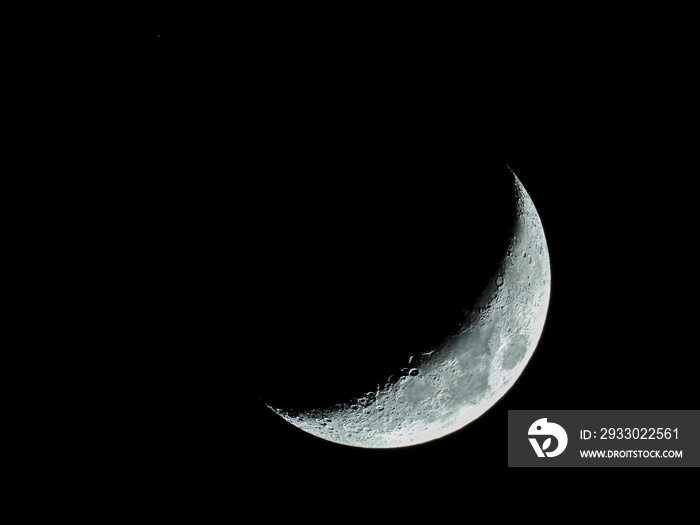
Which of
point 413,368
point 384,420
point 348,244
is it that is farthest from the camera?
point 384,420

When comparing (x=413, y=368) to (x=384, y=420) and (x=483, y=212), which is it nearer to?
(x=384, y=420)

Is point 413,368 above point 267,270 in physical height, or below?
below

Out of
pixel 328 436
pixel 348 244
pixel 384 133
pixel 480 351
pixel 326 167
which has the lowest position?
pixel 328 436

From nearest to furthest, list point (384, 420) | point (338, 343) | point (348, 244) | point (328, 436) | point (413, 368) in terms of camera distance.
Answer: point (348, 244) < point (338, 343) < point (413, 368) < point (384, 420) < point (328, 436)

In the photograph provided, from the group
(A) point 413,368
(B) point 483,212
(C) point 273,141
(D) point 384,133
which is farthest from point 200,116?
(A) point 413,368

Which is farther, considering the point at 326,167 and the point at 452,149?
the point at 452,149

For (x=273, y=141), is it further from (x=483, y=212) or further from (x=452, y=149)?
(x=483, y=212)

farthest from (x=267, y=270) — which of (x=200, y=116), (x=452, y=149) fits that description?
(x=452, y=149)
